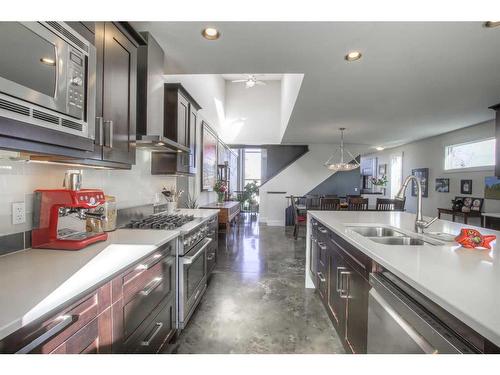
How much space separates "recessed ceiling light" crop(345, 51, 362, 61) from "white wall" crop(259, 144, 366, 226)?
519 centimetres

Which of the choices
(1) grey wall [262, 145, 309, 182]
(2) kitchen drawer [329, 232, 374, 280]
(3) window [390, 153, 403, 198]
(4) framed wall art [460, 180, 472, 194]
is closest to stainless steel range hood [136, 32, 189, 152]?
(2) kitchen drawer [329, 232, 374, 280]

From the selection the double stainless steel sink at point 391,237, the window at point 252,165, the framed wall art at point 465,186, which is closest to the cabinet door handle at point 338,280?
the double stainless steel sink at point 391,237

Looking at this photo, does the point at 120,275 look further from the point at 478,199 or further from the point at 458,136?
the point at 458,136

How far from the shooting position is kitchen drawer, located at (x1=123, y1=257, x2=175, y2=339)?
3.86ft

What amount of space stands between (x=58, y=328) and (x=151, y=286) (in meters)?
0.65

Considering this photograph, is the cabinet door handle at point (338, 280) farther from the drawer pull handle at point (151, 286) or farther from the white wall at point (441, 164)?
the white wall at point (441, 164)

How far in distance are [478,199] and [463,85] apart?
310 centimetres

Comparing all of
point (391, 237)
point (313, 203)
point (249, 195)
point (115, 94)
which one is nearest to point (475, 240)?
point (391, 237)

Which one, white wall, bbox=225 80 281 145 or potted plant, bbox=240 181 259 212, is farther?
potted plant, bbox=240 181 259 212

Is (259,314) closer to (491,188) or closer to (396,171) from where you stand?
(491,188)

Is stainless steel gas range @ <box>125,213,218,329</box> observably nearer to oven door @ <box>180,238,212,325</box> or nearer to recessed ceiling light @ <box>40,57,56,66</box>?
oven door @ <box>180,238,212,325</box>

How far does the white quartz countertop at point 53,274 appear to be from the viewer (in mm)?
684

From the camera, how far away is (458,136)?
205 inches
